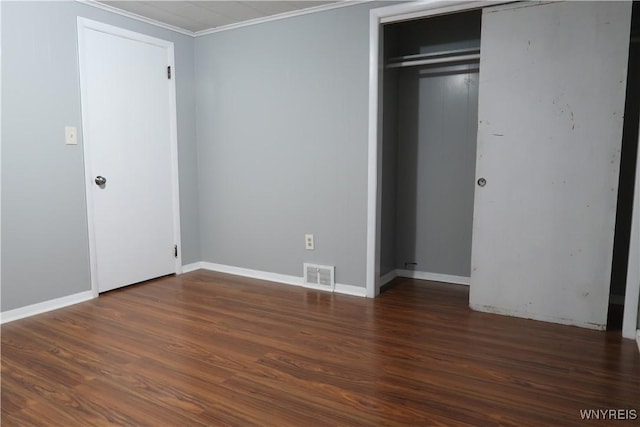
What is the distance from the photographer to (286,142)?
377 centimetres

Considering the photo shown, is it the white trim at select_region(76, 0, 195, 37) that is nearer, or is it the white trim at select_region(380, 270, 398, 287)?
the white trim at select_region(76, 0, 195, 37)

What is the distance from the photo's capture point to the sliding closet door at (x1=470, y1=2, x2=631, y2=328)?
105 inches

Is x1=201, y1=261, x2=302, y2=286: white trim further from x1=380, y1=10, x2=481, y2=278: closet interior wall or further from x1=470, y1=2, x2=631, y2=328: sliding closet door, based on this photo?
x1=470, y1=2, x2=631, y2=328: sliding closet door

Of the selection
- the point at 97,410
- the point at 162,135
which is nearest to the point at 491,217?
the point at 97,410

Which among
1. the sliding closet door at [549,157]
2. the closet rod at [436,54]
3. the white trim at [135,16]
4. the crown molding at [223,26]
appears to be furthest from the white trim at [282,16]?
the sliding closet door at [549,157]

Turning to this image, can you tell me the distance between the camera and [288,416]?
1860 mm

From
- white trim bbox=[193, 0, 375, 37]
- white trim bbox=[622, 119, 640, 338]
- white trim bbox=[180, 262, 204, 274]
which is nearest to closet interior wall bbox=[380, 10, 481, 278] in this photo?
white trim bbox=[193, 0, 375, 37]

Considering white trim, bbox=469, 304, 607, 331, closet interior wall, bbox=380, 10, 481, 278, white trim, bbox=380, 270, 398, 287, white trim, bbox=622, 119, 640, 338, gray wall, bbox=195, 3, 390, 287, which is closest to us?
white trim, bbox=622, 119, 640, 338

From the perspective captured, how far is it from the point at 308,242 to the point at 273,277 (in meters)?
0.50

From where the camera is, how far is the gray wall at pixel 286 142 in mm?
3447

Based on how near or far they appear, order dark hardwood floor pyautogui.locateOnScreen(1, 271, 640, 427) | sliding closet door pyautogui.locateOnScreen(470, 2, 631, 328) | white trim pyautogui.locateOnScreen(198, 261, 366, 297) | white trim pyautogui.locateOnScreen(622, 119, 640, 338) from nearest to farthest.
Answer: dark hardwood floor pyautogui.locateOnScreen(1, 271, 640, 427) → white trim pyautogui.locateOnScreen(622, 119, 640, 338) → sliding closet door pyautogui.locateOnScreen(470, 2, 631, 328) → white trim pyautogui.locateOnScreen(198, 261, 366, 297)

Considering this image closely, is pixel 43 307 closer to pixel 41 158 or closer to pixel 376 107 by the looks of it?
pixel 41 158

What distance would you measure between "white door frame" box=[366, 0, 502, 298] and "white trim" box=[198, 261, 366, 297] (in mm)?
142

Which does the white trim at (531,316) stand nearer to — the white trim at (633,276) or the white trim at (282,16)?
the white trim at (633,276)
